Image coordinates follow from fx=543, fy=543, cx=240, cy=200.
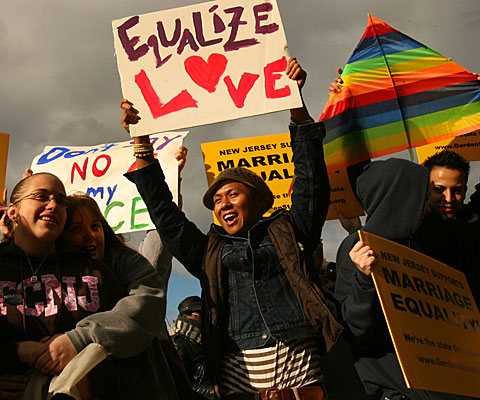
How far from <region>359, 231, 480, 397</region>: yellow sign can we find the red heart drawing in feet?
5.08

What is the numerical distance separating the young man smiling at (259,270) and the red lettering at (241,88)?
244 mm

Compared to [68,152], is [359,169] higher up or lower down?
lower down

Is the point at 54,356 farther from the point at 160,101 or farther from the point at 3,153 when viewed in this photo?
the point at 3,153

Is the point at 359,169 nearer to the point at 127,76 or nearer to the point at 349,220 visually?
the point at 349,220

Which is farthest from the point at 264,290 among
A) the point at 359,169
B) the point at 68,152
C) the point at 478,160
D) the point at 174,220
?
the point at 68,152

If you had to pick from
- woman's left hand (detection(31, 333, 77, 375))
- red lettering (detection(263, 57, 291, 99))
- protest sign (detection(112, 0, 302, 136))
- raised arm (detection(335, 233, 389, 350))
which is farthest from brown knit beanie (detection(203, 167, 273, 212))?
woman's left hand (detection(31, 333, 77, 375))

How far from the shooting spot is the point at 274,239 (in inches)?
113

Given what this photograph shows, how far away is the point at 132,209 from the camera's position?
4406mm

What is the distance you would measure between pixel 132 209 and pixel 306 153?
1.90 m

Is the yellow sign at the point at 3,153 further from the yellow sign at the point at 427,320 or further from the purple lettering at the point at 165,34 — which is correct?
the yellow sign at the point at 427,320

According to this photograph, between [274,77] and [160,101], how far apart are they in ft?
2.32

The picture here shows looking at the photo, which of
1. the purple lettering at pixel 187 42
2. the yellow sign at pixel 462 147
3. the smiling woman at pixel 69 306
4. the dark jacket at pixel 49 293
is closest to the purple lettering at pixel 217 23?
the purple lettering at pixel 187 42

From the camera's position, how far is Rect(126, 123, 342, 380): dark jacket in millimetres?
2693

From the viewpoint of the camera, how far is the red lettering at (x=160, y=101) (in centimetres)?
329
